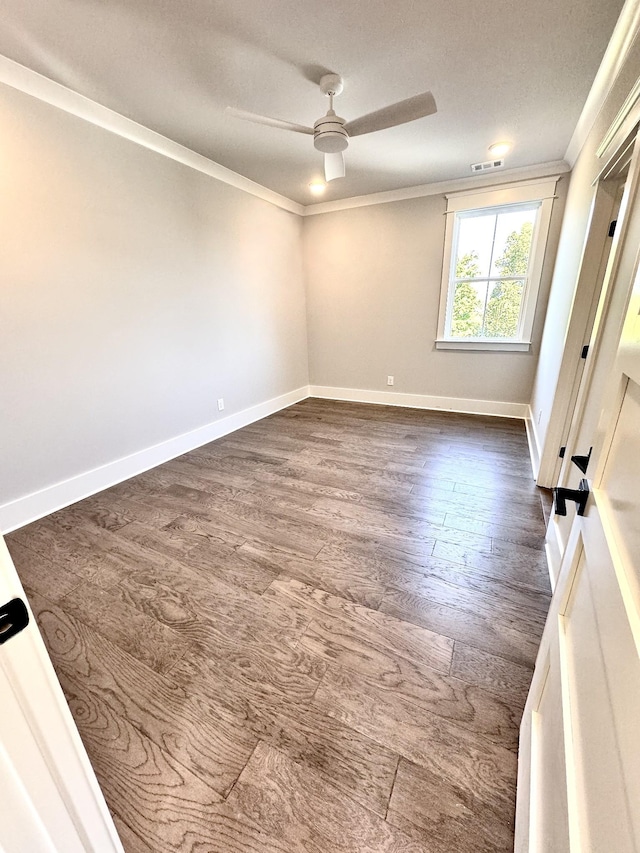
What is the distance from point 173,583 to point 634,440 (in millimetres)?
1921

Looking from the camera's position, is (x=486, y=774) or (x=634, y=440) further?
(x=486, y=774)

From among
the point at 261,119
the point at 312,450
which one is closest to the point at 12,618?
the point at 261,119

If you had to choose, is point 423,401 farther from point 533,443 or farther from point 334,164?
point 334,164

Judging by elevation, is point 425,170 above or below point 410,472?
above

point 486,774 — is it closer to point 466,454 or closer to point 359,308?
point 466,454

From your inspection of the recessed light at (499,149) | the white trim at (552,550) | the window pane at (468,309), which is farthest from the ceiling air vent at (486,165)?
the white trim at (552,550)

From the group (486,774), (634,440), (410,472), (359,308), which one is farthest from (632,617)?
(359,308)

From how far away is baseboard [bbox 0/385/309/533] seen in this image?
227 cm

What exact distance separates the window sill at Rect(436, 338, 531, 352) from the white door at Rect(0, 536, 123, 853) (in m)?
4.37

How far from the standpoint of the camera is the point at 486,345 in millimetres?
4016

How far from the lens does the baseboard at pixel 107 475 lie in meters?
2.27

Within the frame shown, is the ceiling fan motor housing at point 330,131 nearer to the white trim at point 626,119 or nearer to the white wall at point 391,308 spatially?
the white trim at point 626,119

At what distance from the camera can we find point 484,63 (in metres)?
1.94

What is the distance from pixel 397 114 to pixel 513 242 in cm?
250
